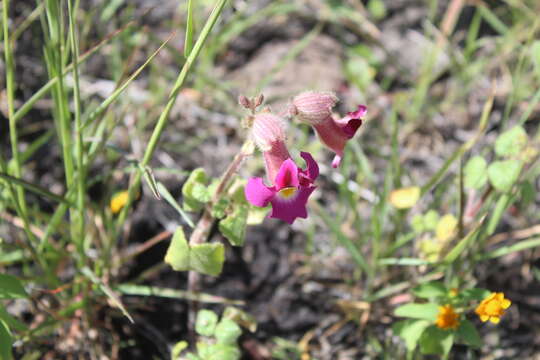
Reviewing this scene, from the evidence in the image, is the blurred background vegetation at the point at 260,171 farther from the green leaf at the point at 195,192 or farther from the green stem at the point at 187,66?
the green leaf at the point at 195,192

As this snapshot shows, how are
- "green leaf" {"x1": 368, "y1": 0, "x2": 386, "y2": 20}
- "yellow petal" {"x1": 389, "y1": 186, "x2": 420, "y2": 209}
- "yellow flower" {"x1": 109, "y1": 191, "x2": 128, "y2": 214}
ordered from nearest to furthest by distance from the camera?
"yellow petal" {"x1": 389, "y1": 186, "x2": 420, "y2": 209} → "yellow flower" {"x1": 109, "y1": 191, "x2": 128, "y2": 214} → "green leaf" {"x1": 368, "y1": 0, "x2": 386, "y2": 20}

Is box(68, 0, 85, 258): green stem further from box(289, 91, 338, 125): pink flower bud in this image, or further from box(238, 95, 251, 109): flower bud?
box(289, 91, 338, 125): pink flower bud

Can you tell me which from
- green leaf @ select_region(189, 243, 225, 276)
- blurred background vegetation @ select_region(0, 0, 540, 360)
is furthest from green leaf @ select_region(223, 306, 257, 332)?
green leaf @ select_region(189, 243, 225, 276)

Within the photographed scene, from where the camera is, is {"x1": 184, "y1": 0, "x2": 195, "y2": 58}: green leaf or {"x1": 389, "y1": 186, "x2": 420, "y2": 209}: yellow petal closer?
{"x1": 184, "y1": 0, "x2": 195, "y2": 58}: green leaf

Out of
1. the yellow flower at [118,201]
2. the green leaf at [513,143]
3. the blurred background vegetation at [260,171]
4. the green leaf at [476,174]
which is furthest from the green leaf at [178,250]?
the green leaf at [513,143]

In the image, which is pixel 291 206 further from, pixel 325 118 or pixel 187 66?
pixel 187 66

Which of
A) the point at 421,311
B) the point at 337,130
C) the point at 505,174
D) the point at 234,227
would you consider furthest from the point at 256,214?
the point at 505,174
